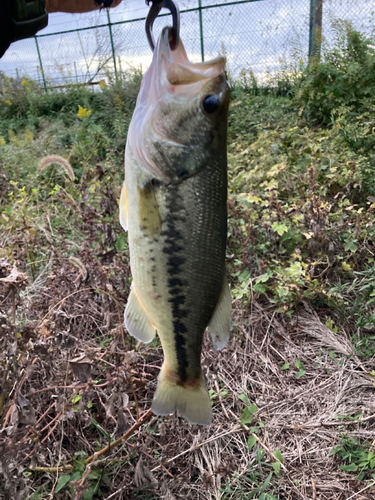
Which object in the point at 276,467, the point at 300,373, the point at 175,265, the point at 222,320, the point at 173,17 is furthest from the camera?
the point at 300,373

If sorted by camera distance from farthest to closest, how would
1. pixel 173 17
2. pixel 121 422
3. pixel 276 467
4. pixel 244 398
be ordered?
pixel 244 398
pixel 276 467
pixel 121 422
pixel 173 17

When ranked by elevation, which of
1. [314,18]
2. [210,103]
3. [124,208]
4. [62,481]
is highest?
[210,103]

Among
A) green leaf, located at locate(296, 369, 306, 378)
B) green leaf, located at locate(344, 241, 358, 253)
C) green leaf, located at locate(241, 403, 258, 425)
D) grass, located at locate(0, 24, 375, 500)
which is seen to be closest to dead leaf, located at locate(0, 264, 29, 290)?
grass, located at locate(0, 24, 375, 500)

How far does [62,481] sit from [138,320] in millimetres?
1275

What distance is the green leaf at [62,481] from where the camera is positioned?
2.07m

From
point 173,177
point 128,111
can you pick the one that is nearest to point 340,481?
point 173,177

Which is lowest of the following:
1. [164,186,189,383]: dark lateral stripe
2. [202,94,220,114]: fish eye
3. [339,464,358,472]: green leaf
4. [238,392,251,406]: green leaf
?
[339,464,358,472]: green leaf

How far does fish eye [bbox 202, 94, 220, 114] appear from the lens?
1.29 m

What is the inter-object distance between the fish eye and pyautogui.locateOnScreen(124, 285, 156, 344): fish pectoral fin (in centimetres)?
71

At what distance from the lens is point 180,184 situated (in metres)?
1.31

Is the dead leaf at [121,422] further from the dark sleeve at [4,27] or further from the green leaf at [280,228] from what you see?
the green leaf at [280,228]

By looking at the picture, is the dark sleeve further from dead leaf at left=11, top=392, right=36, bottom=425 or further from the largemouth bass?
dead leaf at left=11, top=392, right=36, bottom=425

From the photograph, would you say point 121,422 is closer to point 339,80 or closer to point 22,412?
point 22,412

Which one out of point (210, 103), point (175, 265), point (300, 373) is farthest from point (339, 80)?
point (175, 265)
